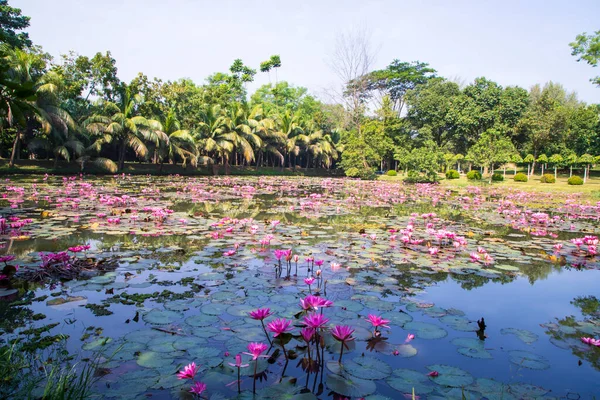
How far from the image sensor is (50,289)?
10.6 ft

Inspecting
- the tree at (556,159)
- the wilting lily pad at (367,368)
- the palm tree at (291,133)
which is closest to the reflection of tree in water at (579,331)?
the wilting lily pad at (367,368)

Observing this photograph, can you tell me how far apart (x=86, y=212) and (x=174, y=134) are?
18.0m

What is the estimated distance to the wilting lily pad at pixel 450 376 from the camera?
2029 mm

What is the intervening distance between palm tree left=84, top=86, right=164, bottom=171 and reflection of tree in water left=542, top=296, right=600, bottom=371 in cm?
2240

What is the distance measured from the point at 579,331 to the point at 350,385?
77.2 inches

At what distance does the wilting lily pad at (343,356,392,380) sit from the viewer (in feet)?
6.76

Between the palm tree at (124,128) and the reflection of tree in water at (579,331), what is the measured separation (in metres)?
22.4

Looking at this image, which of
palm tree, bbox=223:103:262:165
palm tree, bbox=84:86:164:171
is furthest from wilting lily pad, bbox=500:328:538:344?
palm tree, bbox=223:103:262:165

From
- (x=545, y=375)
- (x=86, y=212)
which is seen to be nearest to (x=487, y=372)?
(x=545, y=375)

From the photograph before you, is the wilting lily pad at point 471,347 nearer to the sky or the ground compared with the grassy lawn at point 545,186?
nearer to the ground

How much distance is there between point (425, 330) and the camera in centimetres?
266

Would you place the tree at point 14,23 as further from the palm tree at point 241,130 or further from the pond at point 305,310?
the pond at point 305,310

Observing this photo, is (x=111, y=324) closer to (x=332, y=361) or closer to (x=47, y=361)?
(x=47, y=361)

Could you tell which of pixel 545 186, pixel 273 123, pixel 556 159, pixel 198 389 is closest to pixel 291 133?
pixel 273 123
